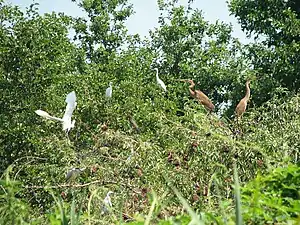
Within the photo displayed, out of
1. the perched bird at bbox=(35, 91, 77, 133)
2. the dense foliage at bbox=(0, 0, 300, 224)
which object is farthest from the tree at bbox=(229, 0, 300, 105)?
the perched bird at bbox=(35, 91, 77, 133)

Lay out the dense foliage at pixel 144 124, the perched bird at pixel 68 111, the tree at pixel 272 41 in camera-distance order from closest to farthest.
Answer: the dense foliage at pixel 144 124 → the perched bird at pixel 68 111 → the tree at pixel 272 41

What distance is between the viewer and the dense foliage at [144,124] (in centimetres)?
332

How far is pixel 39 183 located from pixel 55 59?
358 centimetres

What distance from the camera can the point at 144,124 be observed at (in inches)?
524

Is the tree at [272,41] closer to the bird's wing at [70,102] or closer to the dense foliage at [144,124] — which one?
the dense foliage at [144,124]

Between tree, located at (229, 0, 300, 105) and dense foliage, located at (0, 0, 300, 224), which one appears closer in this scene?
dense foliage, located at (0, 0, 300, 224)

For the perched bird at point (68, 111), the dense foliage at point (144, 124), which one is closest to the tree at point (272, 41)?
the dense foliage at point (144, 124)

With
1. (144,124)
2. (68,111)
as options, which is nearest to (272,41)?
(144,124)

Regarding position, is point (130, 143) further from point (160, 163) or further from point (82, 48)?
point (82, 48)

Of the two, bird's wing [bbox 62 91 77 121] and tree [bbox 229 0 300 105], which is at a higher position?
tree [bbox 229 0 300 105]

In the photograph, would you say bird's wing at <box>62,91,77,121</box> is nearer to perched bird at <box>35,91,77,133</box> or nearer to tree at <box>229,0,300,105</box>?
perched bird at <box>35,91,77,133</box>

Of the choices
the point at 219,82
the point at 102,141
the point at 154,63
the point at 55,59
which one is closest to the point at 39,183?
the point at 102,141

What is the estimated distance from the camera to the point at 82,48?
1922cm

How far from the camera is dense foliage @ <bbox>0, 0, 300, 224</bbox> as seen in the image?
3.32 metres
